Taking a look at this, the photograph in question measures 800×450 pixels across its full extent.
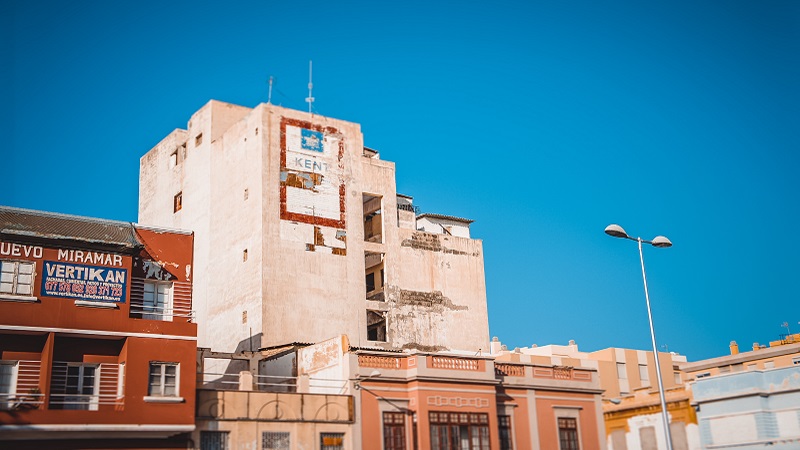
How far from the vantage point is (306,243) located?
5900 centimetres

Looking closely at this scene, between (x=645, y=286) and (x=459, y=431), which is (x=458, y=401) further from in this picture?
(x=645, y=286)

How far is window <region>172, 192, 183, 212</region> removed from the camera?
67.7m

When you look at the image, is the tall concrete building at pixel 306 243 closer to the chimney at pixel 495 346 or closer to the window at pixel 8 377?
the chimney at pixel 495 346

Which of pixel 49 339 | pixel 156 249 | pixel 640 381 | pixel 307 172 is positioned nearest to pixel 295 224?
pixel 307 172

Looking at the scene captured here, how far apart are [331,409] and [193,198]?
31067mm

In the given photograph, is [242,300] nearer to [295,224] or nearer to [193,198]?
[295,224]

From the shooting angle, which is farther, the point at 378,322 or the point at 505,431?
the point at 378,322

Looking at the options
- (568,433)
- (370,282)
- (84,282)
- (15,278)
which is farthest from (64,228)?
(370,282)

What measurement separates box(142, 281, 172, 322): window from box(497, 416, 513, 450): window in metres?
15.7

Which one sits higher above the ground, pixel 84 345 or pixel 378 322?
pixel 378 322

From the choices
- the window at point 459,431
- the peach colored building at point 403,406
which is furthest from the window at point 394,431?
the window at point 459,431

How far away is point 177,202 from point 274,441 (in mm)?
34300

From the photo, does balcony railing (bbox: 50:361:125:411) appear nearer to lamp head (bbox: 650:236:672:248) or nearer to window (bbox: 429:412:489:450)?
window (bbox: 429:412:489:450)

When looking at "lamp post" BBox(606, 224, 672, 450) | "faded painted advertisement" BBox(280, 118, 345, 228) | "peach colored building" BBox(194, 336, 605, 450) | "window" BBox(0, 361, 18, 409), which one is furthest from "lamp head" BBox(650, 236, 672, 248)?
"faded painted advertisement" BBox(280, 118, 345, 228)
